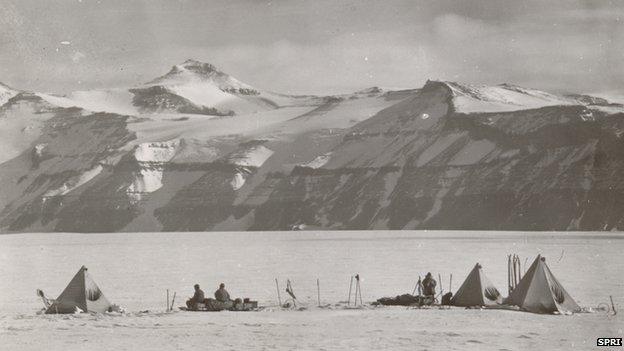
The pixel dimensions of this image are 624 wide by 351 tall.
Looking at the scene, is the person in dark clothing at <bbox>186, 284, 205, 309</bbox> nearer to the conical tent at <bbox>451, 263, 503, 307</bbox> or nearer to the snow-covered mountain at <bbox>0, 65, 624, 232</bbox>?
the conical tent at <bbox>451, 263, 503, 307</bbox>

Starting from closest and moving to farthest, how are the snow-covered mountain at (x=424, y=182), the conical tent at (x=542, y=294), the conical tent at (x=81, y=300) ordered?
the conical tent at (x=542, y=294) → the conical tent at (x=81, y=300) → the snow-covered mountain at (x=424, y=182)

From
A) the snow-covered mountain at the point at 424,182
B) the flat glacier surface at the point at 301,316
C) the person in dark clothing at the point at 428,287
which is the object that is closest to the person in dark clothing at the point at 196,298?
the flat glacier surface at the point at 301,316

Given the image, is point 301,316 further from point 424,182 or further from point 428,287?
point 424,182

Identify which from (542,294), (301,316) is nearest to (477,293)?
(542,294)

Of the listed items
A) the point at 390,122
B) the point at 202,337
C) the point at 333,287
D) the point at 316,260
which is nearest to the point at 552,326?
the point at 202,337

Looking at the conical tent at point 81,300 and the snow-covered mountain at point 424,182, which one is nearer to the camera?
the conical tent at point 81,300

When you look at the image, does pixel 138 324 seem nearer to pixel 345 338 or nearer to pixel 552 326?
pixel 345 338

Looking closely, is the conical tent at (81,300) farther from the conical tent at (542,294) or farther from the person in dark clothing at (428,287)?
the conical tent at (542,294)
